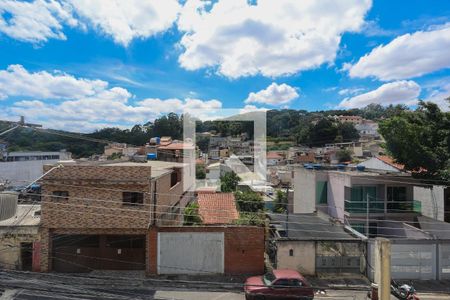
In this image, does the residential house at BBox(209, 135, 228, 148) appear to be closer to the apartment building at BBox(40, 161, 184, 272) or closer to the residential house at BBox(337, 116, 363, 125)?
the apartment building at BBox(40, 161, 184, 272)

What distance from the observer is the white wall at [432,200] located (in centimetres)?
2167

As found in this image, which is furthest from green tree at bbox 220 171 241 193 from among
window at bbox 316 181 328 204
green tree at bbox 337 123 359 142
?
green tree at bbox 337 123 359 142

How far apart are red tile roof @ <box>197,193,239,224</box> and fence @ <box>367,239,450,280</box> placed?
25.6ft

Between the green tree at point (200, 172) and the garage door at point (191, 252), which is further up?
the green tree at point (200, 172)

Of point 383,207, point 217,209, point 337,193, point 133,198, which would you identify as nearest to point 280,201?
point 337,193

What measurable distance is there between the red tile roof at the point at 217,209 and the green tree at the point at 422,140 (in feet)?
33.4

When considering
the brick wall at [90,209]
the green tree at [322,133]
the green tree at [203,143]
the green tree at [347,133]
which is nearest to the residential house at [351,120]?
the green tree at [347,133]

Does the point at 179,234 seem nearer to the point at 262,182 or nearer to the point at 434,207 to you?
the point at 434,207

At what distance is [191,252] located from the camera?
16266mm

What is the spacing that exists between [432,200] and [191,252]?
1704 cm

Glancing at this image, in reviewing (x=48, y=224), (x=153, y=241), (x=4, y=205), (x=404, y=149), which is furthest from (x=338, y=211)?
(x=4, y=205)

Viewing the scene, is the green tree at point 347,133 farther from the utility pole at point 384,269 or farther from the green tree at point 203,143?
Answer: the utility pole at point 384,269

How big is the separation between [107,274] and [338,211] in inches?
587

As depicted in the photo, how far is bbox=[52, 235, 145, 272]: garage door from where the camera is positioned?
661 inches
